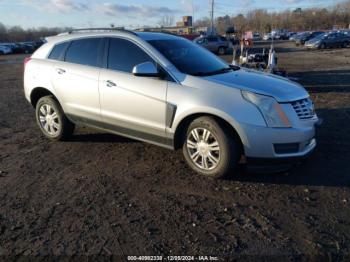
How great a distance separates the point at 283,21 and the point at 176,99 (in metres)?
125

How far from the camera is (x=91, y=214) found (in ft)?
12.2

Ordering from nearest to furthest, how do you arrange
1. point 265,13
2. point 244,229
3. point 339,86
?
point 244,229, point 339,86, point 265,13

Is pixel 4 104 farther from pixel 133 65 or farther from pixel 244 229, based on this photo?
pixel 244 229

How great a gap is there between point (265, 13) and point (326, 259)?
144m

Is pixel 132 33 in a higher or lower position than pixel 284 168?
higher

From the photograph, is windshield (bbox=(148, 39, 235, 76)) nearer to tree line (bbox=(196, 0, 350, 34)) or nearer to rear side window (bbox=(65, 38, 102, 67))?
rear side window (bbox=(65, 38, 102, 67))

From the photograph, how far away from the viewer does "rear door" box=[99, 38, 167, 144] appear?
15.4 feet

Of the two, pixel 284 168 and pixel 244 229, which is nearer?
pixel 244 229

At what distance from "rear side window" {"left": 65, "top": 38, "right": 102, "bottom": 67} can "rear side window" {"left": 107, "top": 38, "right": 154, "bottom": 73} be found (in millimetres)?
274

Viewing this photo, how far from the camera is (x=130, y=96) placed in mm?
4883

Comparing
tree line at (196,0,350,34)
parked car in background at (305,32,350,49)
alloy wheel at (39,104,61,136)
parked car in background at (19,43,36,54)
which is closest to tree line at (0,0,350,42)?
tree line at (196,0,350,34)

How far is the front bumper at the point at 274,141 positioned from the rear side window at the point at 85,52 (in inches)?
102

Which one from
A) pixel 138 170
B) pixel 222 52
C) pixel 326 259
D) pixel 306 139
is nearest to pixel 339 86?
pixel 306 139

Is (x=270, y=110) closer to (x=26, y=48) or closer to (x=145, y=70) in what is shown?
(x=145, y=70)
